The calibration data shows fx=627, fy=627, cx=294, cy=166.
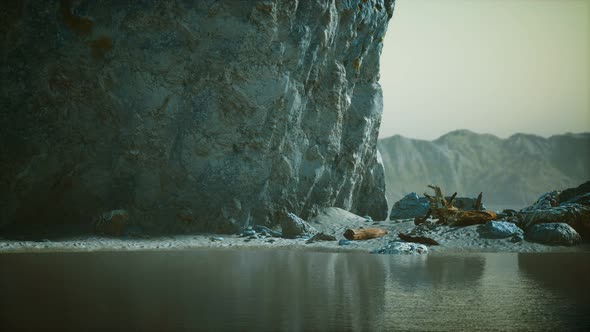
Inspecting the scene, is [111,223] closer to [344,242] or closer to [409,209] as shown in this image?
[344,242]

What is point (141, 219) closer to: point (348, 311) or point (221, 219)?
point (221, 219)

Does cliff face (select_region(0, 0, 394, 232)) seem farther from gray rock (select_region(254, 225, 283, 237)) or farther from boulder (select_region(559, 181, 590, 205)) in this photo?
boulder (select_region(559, 181, 590, 205))

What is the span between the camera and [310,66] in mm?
18797

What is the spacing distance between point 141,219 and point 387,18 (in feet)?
36.4

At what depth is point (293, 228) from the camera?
672 inches

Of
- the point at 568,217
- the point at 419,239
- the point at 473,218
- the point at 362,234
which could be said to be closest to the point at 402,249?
the point at 419,239

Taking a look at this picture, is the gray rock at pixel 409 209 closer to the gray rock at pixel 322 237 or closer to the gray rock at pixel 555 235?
the gray rock at pixel 322 237

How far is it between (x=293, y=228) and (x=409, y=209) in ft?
20.8

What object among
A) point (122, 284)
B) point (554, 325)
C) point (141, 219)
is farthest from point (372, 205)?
point (554, 325)

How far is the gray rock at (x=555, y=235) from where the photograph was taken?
1477 centimetres

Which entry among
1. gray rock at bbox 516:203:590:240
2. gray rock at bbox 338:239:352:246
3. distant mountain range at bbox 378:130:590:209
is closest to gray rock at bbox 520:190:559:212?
Result: gray rock at bbox 516:203:590:240

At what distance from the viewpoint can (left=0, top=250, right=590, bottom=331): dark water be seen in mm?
6082

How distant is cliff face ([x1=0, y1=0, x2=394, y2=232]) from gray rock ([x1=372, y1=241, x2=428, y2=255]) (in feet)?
16.2

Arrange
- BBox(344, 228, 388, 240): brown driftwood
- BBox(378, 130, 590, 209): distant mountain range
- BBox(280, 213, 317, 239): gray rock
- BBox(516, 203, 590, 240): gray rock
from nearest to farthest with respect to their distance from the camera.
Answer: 1. BBox(516, 203, 590, 240): gray rock
2. BBox(344, 228, 388, 240): brown driftwood
3. BBox(280, 213, 317, 239): gray rock
4. BBox(378, 130, 590, 209): distant mountain range
